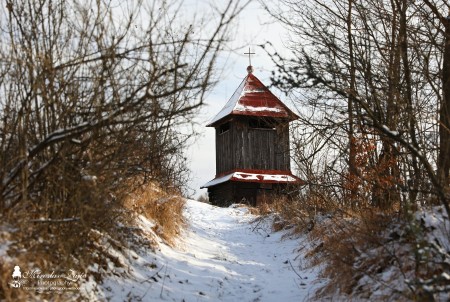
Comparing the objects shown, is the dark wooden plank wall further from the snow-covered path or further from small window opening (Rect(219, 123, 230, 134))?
the snow-covered path

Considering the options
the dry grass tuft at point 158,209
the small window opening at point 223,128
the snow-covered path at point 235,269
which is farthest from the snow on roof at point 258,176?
the dry grass tuft at point 158,209

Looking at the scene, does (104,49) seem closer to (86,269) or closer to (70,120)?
(70,120)

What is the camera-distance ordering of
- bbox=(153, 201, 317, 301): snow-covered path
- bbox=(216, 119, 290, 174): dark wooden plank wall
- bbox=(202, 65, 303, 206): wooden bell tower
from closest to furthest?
bbox=(153, 201, 317, 301): snow-covered path
bbox=(202, 65, 303, 206): wooden bell tower
bbox=(216, 119, 290, 174): dark wooden plank wall

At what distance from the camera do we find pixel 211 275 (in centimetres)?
575

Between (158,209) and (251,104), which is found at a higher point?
(251,104)

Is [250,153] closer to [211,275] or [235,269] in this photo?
[235,269]

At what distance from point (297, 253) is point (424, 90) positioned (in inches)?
111

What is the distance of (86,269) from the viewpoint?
404 cm

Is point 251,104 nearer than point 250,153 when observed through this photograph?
No

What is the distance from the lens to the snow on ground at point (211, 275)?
14.9 feet

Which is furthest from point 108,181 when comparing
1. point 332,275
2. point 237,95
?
point 237,95

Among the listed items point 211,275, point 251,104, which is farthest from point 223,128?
point 211,275

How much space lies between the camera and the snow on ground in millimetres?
4555

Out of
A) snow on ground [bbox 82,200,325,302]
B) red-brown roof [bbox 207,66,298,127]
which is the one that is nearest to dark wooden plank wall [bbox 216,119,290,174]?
red-brown roof [bbox 207,66,298,127]
